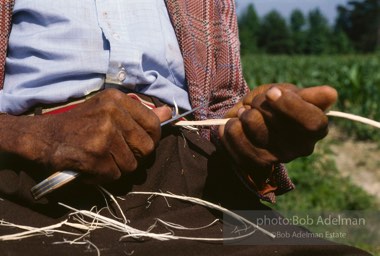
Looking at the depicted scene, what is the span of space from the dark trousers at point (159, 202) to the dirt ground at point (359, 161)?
10.7 ft

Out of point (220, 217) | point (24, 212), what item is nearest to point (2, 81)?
point (24, 212)

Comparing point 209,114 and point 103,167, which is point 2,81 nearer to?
point 103,167

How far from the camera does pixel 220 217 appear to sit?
1419 millimetres

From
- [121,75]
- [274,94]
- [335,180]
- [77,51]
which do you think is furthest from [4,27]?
[335,180]

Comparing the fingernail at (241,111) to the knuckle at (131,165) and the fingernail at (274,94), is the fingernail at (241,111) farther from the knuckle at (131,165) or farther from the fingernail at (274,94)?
the knuckle at (131,165)

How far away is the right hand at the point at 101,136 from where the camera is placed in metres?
1.25

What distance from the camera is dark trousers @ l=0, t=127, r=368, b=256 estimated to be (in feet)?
4.11

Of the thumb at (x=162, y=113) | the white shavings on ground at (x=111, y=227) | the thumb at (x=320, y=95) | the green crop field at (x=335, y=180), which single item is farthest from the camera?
the green crop field at (x=335, y=180)

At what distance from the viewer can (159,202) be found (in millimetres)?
1408

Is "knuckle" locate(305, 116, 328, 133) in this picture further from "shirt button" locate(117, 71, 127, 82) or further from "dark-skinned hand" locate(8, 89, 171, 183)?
"shirt button" locate(117, 71, 127, 82)

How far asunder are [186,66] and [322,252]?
22.5 inches

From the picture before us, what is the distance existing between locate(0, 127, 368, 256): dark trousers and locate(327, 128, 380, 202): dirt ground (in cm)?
325

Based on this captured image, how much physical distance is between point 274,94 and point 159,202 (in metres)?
0.37

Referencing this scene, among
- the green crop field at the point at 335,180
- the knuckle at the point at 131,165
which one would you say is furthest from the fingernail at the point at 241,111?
the green crop field at the point at 335,180
